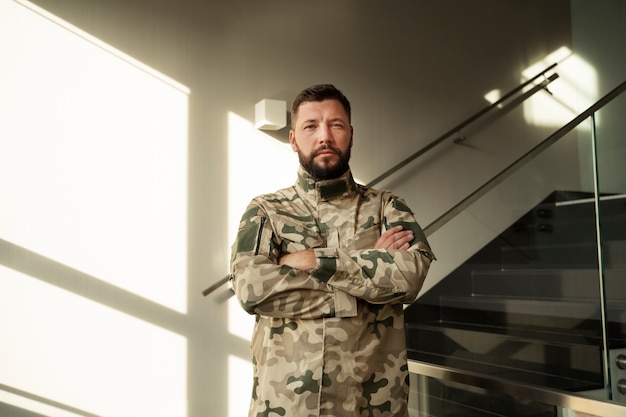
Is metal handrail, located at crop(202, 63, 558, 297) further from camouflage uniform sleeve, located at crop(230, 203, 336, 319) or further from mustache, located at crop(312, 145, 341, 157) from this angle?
camouflage uniform sleeve, located at crop(230, 203, 336, 319)

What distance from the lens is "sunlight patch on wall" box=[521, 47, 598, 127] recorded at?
13.9ft

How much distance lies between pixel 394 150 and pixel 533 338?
5.47 feet

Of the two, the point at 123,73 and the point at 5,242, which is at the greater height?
the point at 123,73

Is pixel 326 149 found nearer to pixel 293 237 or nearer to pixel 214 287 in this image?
pixel 293 237

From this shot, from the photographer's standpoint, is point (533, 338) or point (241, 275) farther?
point (533, 338)

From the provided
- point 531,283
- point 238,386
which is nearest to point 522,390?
point 531,283

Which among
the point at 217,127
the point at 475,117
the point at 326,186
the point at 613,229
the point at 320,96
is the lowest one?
the point at 613,229

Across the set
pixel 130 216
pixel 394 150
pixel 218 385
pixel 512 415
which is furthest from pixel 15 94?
pixel 512 415

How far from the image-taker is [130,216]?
2986mm

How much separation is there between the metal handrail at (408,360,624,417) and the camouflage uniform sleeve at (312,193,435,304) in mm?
701

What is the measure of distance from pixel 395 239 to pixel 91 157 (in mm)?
1860

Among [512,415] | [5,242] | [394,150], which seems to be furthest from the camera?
[394,150]

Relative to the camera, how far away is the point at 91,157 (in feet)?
9.60

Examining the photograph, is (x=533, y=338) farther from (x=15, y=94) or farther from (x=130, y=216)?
(x=15, y=94)
